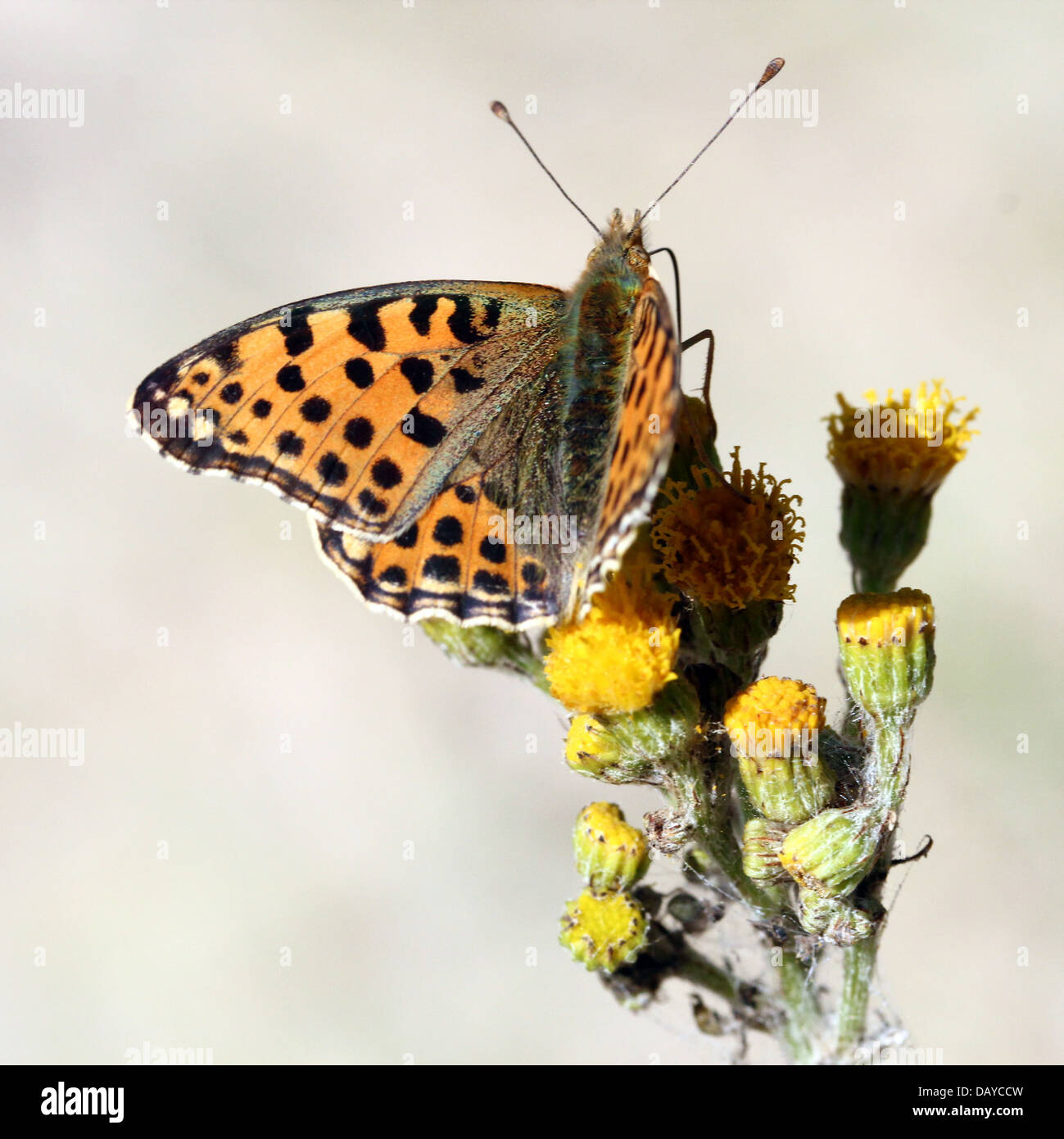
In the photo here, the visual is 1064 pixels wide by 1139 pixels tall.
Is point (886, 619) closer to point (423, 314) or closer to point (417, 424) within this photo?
point (417, 424)

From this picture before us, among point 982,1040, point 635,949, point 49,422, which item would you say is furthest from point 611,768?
point 49,422

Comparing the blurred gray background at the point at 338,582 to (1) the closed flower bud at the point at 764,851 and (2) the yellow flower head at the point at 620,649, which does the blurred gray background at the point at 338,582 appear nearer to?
(1) the closed flower bud at the point at 764,851

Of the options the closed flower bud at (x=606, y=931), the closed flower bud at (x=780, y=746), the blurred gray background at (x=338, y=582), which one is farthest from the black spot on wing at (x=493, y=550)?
the blurred gray background at (x=338, y=582)

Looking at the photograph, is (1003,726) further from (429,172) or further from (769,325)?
(429,172)
